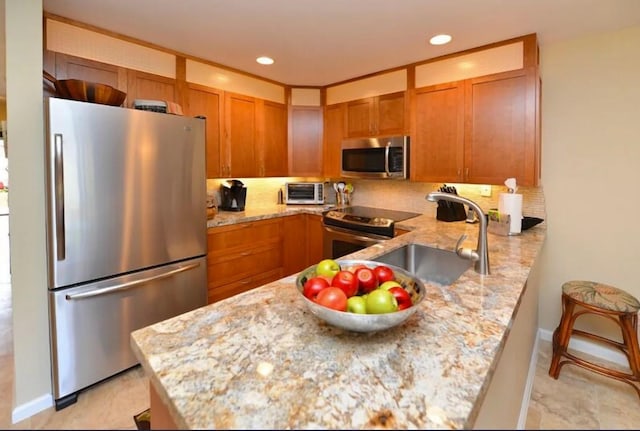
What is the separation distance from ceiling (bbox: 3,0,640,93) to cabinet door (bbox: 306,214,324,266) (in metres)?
1.53

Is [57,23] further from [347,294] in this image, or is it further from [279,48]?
[347,294]

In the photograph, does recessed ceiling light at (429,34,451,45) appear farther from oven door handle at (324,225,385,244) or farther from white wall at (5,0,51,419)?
white wall at (5,0,51,419)

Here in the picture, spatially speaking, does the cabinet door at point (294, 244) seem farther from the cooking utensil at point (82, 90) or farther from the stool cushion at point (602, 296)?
the stool cushion at point (602, 296)

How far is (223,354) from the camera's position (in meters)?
0.81

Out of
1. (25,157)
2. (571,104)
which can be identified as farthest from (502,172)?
(25,157)

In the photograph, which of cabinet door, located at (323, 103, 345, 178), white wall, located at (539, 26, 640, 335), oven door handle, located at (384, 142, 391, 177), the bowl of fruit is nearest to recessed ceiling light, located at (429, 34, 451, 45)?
white wall, located at (539, 26, 640, 335)

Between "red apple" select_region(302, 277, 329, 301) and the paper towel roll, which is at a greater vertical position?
the paper towel roll

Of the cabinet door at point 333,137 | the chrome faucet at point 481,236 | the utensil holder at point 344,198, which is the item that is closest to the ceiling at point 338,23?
the cabinet door at point 333,137

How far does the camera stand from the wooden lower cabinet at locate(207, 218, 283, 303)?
2.70 metres

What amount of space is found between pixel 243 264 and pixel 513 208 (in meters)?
2.19

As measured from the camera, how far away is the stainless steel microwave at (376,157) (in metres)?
2.96

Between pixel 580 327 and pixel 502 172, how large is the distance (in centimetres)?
128

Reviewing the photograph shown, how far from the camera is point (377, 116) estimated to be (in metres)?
3.14

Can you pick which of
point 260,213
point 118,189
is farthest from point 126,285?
point 260,213
